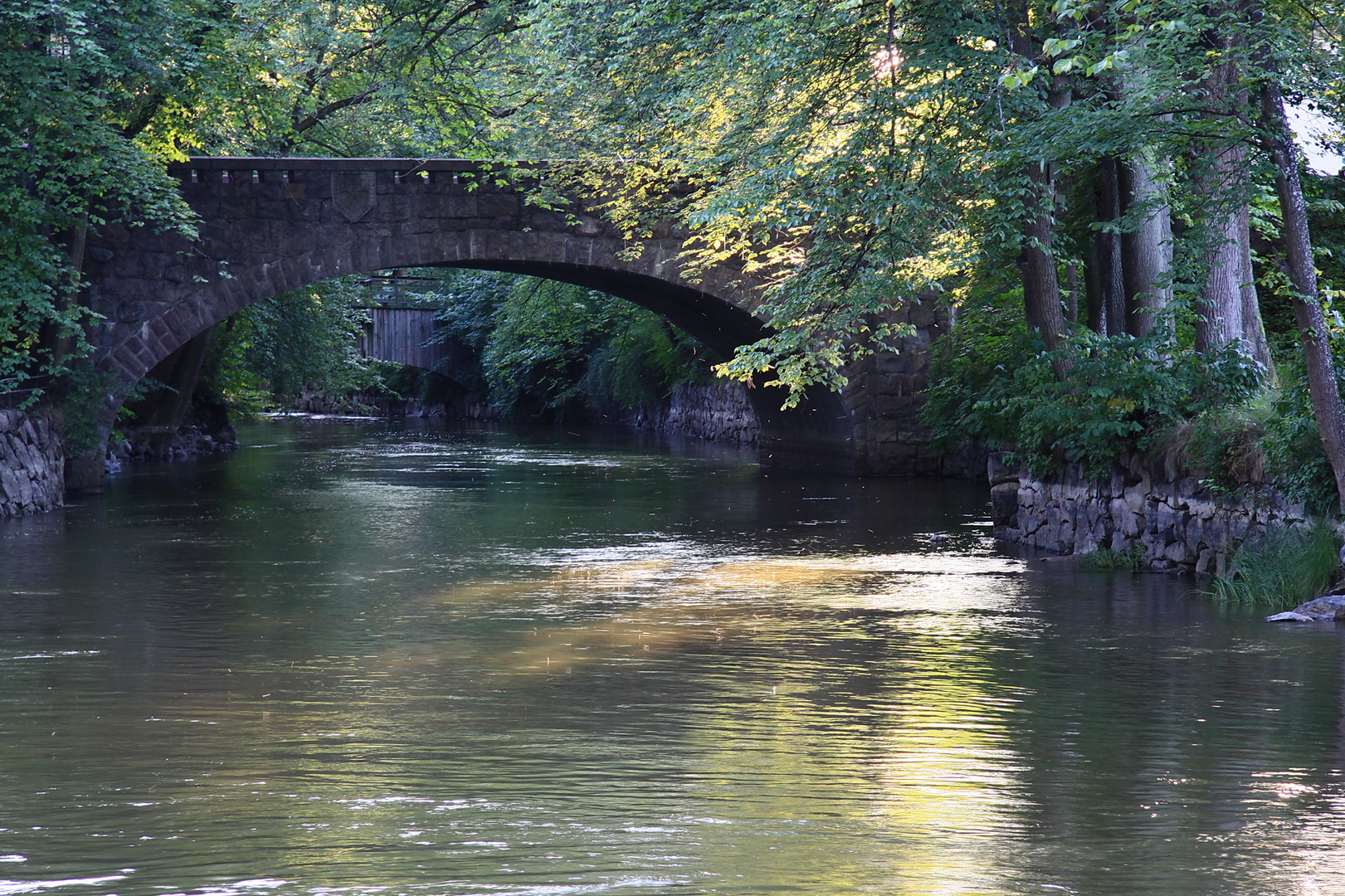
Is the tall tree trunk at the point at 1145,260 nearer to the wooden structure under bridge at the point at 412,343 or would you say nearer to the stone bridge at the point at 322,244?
the stone bridge at the point at 322,244

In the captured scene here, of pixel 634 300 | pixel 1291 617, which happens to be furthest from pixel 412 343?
pixel 1291 617

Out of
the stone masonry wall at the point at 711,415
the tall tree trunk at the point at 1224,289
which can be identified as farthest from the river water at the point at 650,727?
the stone masonry wall at the point at 711,415

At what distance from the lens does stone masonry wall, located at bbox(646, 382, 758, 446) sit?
2917cm

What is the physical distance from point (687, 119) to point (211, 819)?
11.5 metres

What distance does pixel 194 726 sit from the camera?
502 cm

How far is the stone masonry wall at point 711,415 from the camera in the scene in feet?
95.7

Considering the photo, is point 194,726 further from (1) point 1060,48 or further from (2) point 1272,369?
(2) point 1272,369

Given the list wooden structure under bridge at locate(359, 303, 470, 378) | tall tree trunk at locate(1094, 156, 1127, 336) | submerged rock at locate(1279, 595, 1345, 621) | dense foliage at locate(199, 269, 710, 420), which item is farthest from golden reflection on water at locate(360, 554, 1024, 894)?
wooden structure under bridge at locate(359, 303, 470, 378)

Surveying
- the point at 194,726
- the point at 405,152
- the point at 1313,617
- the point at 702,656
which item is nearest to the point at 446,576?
the point at 702,656

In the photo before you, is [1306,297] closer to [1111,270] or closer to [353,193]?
[1111,270]

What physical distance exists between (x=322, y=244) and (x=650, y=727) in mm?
12957

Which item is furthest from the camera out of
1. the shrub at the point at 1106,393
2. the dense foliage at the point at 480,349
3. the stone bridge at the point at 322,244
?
the dense foliage at the point at 480,349

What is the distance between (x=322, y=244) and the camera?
16.8 m

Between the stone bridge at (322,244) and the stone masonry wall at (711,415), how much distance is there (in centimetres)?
910
